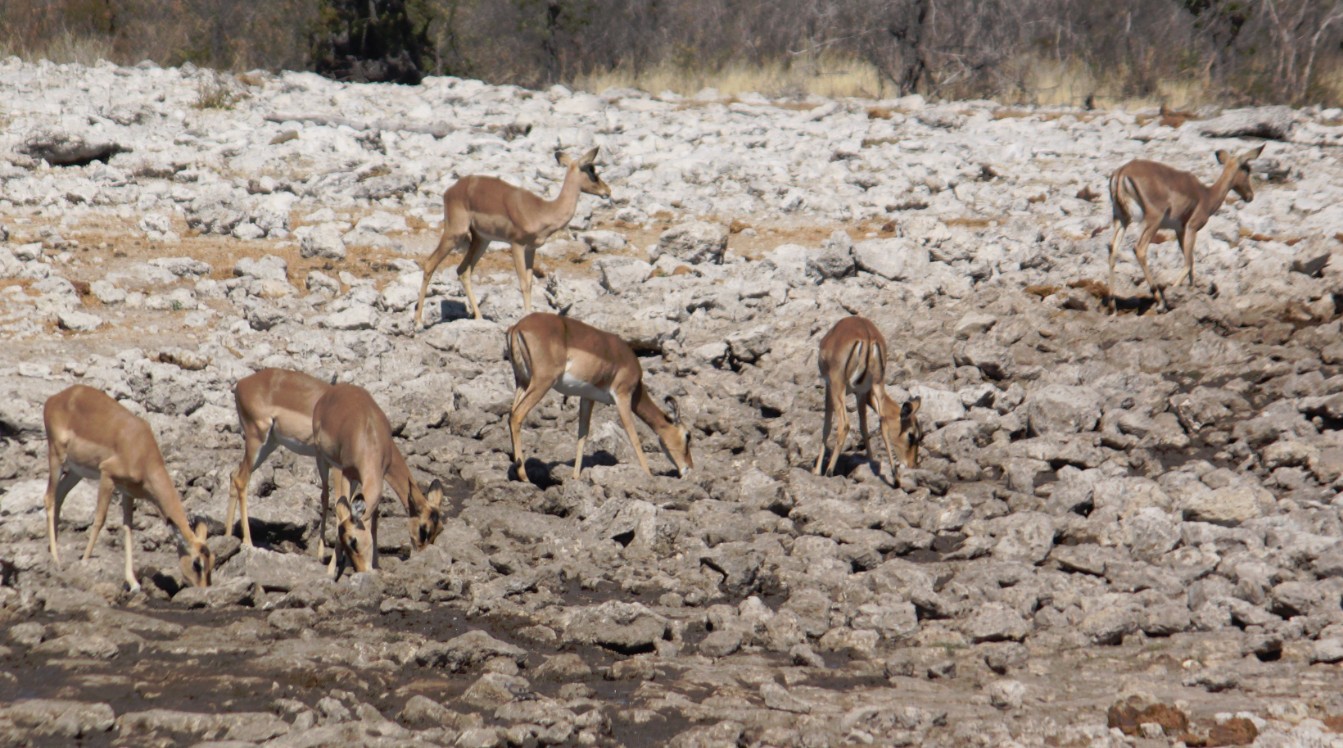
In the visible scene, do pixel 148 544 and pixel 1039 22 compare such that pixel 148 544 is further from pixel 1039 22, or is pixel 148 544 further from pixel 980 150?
pixel 1039 22

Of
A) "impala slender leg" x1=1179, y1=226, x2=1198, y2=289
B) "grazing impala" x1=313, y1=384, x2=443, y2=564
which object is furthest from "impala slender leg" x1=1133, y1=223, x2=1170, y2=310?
"grazing impala" x1=313, y1=384, x2=443, y2=564

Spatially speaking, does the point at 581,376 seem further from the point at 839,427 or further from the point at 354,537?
the point at 354,537

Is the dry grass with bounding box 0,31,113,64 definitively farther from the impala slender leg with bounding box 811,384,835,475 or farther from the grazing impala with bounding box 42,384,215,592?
the impala slender leg with bounding box 811,384,835,475

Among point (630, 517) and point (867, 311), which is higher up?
point (867, 311)

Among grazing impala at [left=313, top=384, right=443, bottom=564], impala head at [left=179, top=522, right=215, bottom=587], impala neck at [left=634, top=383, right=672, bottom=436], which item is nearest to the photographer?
impala head at [left=179, top=522, right=215, bottom=587]

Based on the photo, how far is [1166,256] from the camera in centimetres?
1407

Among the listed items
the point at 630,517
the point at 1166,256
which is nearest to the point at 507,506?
the point at 630,517

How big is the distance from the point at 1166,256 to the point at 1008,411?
13.8ft

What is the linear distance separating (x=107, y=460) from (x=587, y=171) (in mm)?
7383

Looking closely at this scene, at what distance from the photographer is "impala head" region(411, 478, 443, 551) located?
8.36 metres

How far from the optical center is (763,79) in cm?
2427

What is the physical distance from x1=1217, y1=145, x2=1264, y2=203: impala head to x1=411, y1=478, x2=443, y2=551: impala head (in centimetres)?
1032

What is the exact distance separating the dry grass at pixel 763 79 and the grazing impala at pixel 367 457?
602 inches

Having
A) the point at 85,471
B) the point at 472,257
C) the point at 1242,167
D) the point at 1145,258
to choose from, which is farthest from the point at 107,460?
the point at 1242,167
